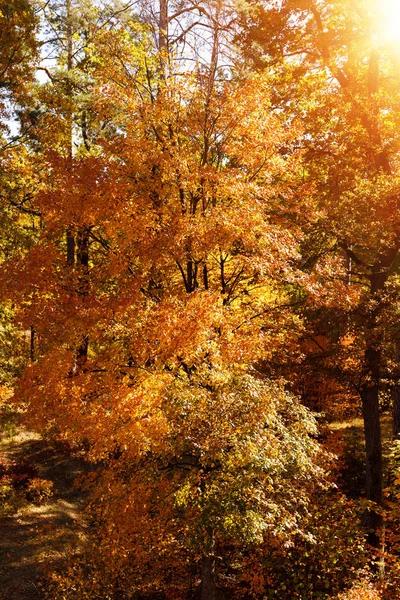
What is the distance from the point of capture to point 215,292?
41.4ft

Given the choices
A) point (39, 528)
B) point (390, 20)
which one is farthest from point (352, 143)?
point (39, 528)

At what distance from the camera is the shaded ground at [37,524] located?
1381 centimetres

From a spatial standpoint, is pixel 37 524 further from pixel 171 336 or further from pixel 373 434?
pixel 373 434

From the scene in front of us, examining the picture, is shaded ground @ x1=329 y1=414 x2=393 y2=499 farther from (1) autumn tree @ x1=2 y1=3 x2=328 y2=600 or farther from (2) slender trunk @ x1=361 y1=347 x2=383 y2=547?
(1) autumn tree @ x1=2 y1=3 x2=328 y2=600

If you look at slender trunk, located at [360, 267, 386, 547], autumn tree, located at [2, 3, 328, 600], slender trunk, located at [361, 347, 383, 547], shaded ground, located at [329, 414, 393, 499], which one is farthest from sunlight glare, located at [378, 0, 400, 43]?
shaded ground, located at [329, 414, 393, 499]

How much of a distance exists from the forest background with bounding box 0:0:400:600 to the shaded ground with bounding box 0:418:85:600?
123 centimetres

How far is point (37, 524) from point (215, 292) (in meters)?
9.77

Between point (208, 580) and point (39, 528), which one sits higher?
point (208, 580)

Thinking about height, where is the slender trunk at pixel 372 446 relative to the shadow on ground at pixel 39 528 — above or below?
above

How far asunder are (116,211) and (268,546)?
913 centimetres

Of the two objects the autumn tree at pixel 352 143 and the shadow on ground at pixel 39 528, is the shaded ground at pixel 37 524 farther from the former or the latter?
the autumn tree at pixel 352 143

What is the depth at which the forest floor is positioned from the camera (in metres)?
14.1

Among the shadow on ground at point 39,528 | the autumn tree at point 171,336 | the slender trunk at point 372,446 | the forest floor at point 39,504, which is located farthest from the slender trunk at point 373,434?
the shadow on ground at point 39,528

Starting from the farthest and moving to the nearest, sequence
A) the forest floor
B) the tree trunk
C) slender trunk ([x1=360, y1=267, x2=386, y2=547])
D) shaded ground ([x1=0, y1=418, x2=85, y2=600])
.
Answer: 1. the forest floor
2. slender trunk ([x1=360, y1=267, x2=386, y2=547])
3. shaded ground ([x1=0, y1=418, x2=85, y2=600])
4. the tree trunk
